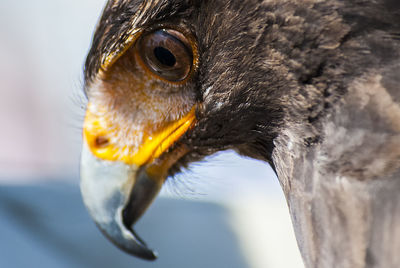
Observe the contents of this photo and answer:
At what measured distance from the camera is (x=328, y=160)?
0.81m

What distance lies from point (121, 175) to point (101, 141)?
9 cm

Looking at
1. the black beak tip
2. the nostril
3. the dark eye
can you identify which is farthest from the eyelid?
the black beak tip

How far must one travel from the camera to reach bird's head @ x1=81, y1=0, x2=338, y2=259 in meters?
0.86

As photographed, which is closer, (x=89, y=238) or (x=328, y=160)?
(x=328, y=160)

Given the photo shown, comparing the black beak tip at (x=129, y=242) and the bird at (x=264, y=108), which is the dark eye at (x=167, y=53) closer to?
the bird at (x=264, y=108)

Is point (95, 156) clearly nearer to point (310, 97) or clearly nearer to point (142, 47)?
point (142, 47)

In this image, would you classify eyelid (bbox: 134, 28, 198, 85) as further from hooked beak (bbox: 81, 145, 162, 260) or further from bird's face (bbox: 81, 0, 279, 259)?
hooked beak (bbox: 81, 145, 162, 260)

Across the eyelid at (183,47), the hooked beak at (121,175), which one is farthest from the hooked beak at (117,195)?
the eyelid at (183,47)

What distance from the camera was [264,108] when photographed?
3.04 feet

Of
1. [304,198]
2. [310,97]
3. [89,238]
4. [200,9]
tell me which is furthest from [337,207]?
[89,238]

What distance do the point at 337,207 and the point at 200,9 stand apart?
44cm

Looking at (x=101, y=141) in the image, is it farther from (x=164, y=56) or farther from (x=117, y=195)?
(x=164, y=56)

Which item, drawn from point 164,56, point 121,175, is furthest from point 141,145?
point 164,56

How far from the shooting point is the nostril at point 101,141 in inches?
39.9
